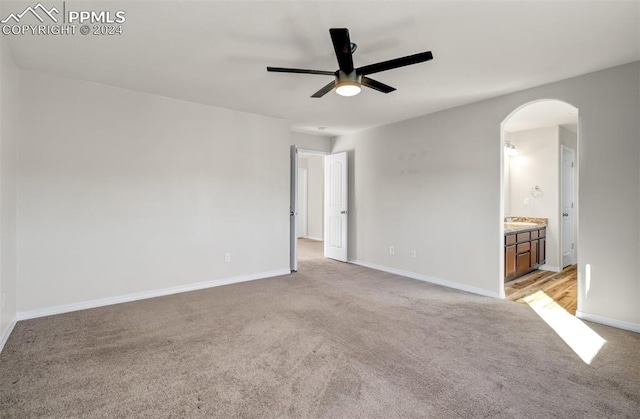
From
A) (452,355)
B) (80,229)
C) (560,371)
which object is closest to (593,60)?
(560,371)

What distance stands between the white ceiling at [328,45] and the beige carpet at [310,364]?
2.48m

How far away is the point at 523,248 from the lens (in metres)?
4.71

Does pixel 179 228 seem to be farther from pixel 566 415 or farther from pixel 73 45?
pixel 566 415

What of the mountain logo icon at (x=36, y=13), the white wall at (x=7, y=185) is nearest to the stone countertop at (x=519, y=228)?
the mountain logo icon at (x=36, y=13)

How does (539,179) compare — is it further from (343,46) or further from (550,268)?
(343,46)

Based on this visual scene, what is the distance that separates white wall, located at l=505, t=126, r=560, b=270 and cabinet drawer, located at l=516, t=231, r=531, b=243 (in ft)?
2.58

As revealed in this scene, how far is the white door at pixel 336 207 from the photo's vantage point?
19.9 feet

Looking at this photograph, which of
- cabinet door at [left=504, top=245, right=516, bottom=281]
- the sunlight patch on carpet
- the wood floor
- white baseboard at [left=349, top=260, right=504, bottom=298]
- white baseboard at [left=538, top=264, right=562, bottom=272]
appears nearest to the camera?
the sunlight patch on carpet

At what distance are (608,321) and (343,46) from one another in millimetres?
3531

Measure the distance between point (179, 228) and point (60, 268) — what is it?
4.10ft

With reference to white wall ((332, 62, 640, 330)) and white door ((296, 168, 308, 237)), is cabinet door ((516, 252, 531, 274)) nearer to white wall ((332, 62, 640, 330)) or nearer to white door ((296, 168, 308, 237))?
white wall ((332, 62, 640, 330))

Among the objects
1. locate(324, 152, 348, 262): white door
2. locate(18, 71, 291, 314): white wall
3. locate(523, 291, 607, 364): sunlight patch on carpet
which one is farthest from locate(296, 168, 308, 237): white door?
locate(523, 291, 607, 364): sunlight patch on carpet

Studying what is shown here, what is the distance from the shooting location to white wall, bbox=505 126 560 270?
204 inches

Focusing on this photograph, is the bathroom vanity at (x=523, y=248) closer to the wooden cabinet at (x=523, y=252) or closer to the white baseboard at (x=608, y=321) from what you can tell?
the wooden cabinet at (x=523, y=252)
